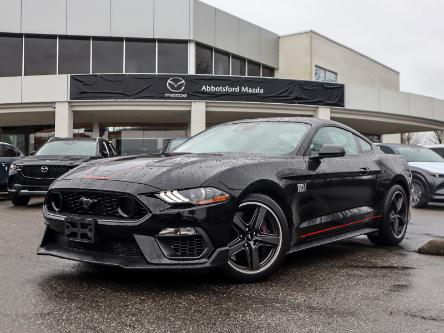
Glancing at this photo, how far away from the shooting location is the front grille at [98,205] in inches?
140

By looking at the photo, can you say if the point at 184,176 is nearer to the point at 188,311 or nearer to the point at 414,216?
the point at 188,311

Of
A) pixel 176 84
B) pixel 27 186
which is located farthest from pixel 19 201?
pixel 176 84

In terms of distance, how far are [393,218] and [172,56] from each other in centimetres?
2058

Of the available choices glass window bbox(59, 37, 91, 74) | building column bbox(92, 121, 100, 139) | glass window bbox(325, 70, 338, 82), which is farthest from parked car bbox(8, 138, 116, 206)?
glass window bbox(325, 70, 338, 82)

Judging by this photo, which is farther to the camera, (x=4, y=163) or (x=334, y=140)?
(x=4, y=163)

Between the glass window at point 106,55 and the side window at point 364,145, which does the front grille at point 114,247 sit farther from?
the glass window at point 106,55

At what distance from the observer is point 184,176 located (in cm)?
367

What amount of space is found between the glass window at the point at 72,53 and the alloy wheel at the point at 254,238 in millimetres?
22209

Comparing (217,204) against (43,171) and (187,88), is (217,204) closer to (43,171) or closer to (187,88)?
(43,171)

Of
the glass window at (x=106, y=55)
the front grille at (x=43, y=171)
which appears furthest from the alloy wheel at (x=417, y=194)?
the glass window at (x=106, y=55)

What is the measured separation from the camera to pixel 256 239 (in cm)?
390

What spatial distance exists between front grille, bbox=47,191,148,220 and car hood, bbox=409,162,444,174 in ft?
29.6

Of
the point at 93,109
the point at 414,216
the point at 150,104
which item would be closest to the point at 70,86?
the point at 93,109

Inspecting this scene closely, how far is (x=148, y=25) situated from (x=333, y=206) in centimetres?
2122
